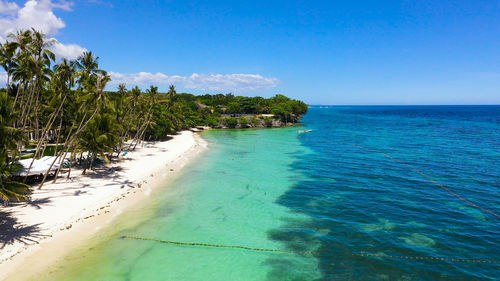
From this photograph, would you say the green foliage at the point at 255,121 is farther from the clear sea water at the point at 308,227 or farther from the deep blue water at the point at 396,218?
the clear sea water at the point at 308,227

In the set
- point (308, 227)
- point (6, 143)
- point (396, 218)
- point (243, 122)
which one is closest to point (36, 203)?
point (6, 143)

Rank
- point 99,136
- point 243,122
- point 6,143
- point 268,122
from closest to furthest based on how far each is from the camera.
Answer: point 6,143 < point 99,136 < point 243,122 < point 268,122

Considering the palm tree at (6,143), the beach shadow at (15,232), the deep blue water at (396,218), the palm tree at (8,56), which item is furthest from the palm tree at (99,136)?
A: the deep blue water at (396,218)

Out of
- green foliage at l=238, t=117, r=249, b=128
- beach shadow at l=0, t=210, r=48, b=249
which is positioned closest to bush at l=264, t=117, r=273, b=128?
green foliage at l=238, t=117, r=249, b=128

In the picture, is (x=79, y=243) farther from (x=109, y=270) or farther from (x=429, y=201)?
(x=429, y=201)

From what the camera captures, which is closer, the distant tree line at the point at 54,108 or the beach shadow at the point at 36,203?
the distant tree line at the point at 54,108

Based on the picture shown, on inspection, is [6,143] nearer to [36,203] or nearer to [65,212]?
[65,212]

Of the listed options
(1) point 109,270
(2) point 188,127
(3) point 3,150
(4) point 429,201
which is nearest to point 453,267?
(4) point 429,201

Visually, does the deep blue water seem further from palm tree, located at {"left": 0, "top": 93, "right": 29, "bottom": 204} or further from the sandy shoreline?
palm tree, located at {"left": 0, "top": 93, "right": 29, "bottom": 204}
